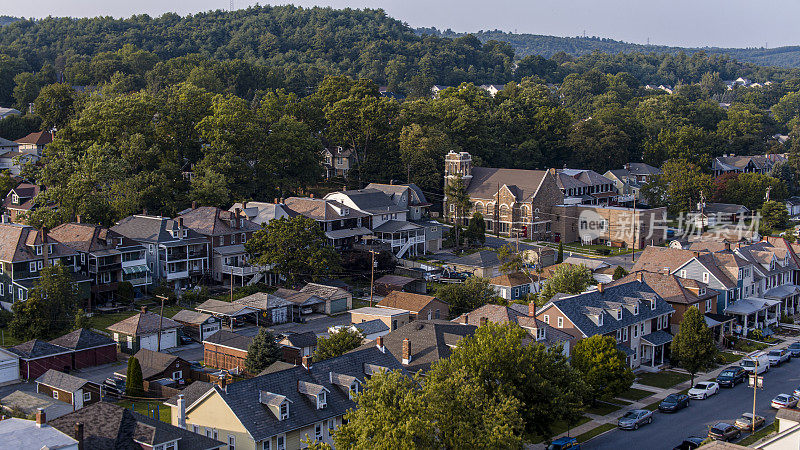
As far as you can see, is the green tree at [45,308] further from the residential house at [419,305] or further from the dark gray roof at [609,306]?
the dark gray roof at [609,306]

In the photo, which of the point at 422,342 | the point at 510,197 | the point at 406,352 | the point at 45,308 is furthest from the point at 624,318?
the point at 510,197

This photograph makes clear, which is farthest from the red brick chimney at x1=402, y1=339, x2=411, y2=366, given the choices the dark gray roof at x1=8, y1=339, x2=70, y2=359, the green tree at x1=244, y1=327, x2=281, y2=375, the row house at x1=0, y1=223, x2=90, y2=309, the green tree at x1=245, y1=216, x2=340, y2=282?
A: the row house at x1=0, y1=223, x2=90, y2=309

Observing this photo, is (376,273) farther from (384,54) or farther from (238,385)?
(384,54)

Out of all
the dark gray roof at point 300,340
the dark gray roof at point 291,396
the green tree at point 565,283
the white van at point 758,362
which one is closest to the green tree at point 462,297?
the green tree at point 565,283

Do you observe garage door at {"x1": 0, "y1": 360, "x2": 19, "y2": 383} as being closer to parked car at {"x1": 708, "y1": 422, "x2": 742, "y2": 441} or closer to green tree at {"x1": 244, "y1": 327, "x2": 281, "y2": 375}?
green tree at {"x1": 244, "y1": 327, "x2": 281, "y2": 375}

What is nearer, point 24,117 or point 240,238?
point 240,238

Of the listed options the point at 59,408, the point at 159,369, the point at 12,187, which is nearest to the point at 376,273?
the point at 159,369
